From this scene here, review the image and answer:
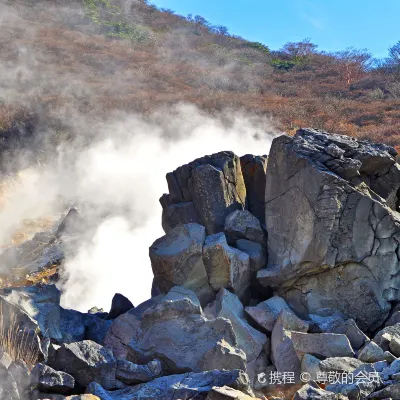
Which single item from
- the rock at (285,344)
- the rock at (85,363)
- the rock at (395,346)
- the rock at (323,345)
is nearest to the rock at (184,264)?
the rock at (285,344)

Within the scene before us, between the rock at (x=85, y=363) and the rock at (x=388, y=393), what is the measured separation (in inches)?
91.9

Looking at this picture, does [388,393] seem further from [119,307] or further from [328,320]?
[119,307]

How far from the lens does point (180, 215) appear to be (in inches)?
331

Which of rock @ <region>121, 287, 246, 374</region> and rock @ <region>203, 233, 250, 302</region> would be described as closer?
rock @ <region>121, 287, 246, 374</region>

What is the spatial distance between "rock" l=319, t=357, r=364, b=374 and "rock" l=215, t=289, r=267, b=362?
967 millimetres

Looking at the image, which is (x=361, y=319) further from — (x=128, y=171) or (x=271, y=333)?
(x=128, y=171)

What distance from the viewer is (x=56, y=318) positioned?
21.7 ft

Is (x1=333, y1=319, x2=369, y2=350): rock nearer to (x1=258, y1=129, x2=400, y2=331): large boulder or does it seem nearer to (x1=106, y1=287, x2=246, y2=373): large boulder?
(x1=258, y1=129, x2=400, y2=331): large boulder

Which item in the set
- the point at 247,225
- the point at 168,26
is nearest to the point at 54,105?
the point at 247,225

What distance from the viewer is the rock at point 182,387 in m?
4.72

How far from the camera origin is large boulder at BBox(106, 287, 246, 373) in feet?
18.8

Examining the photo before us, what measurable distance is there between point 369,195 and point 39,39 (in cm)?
2853

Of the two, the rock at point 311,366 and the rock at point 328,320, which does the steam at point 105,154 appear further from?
the rock at point 311,366

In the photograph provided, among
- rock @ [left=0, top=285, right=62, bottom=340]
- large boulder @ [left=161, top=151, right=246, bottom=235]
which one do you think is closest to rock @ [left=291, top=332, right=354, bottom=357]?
large boulder @ [left=161, top=151, right=246, bottom=235]
